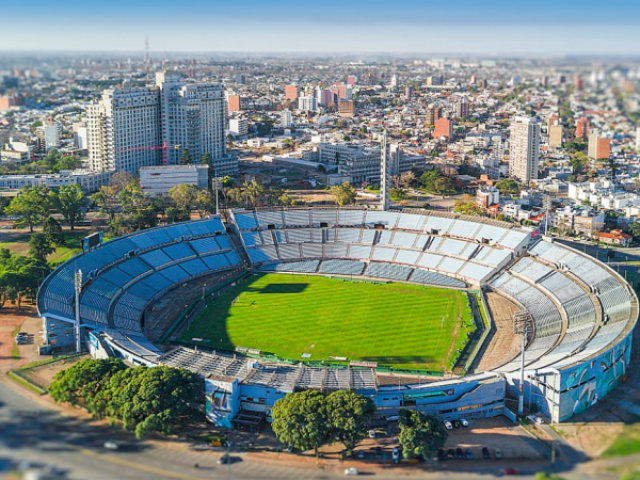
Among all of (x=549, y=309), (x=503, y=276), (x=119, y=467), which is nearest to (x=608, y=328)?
(x=549, y=309)

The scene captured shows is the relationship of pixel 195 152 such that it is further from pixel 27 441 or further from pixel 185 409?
pixel 27 441

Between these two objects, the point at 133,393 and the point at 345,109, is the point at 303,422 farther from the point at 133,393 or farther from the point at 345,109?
the point at 345,109

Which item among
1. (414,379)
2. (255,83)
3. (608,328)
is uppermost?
(255,83)

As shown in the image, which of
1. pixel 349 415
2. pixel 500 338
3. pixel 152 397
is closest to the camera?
pixel 349 415

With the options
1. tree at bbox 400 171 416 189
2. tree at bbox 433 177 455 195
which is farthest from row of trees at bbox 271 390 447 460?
tree at bbox 400 171 416 189

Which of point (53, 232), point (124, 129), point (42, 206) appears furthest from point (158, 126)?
point (53, 232)

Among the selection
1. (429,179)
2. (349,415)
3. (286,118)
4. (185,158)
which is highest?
(286,118)

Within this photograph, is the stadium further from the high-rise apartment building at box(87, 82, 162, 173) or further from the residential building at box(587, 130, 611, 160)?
the residential building at box(587, 130, 611, 160)
